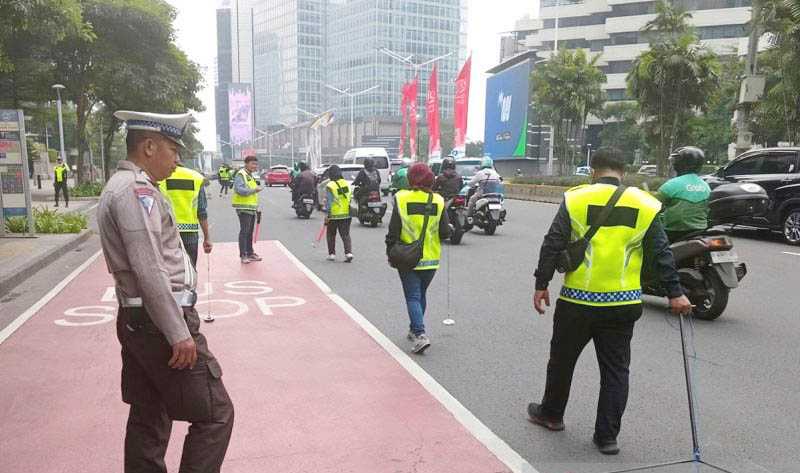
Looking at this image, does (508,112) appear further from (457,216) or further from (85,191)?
(457,216)

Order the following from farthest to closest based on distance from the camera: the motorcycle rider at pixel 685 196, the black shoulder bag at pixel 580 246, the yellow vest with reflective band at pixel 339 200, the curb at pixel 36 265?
the yellow vest with reflective band at pixel 339 200
the curb at pixel 36 265
the motorcycle rider at pixel 685 196
the black shoulder bag at pixel 580 246

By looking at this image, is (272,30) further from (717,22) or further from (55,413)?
(55,413)

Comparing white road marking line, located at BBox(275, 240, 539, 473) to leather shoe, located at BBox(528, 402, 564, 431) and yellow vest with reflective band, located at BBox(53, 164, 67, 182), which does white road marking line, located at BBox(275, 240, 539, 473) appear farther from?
yellow vest with reflective band, located at BBox(53, 164, 67, 182)

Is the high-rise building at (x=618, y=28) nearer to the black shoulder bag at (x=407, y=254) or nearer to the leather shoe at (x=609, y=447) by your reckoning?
the black shoulder bag at (x=407, y=254)

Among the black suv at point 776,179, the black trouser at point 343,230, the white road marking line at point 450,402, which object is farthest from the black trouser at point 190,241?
the black suv at point 776,179

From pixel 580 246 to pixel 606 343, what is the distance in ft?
1.97

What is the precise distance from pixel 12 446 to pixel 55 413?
19.5 inches

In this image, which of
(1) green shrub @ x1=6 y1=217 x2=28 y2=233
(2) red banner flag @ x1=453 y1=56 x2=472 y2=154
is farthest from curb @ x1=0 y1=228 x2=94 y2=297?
(2) red banner flag @ x1=453 y1=56 x2=472 y2=154

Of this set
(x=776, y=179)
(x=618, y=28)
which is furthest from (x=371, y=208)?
(x=618, y=28)

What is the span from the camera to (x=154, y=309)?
8.16 ft

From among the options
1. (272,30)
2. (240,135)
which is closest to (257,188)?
(240,135)

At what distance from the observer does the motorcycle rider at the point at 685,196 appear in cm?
641

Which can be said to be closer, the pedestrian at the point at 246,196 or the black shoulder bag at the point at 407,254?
the black shoulder bag at the point at 407,254

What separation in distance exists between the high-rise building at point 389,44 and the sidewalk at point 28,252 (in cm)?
10142
